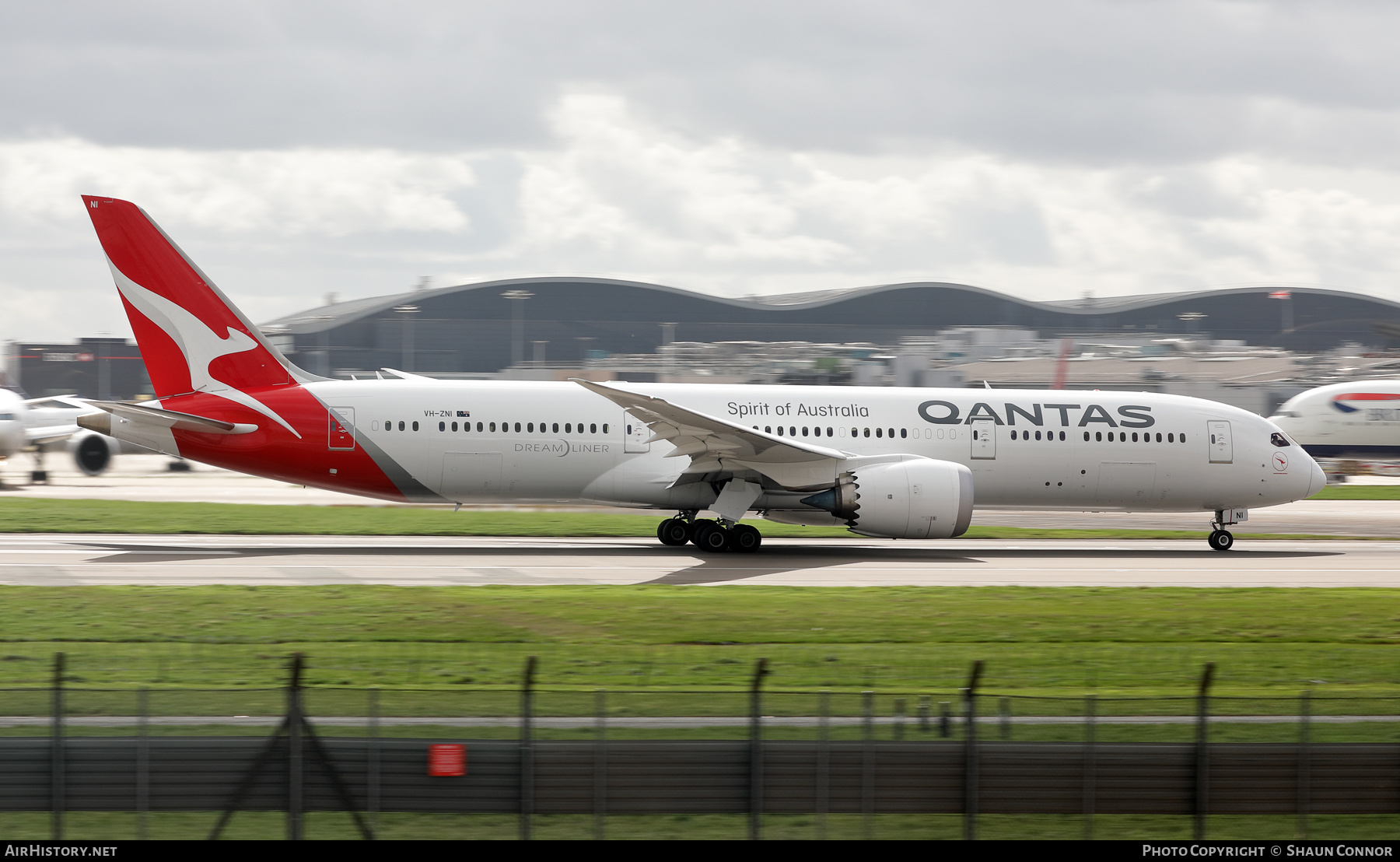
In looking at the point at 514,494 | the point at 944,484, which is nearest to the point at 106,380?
the point at 514,494

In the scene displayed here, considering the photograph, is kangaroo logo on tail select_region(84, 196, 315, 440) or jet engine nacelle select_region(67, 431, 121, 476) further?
jet engine nacelle select_region(67, 431, 121, 476)

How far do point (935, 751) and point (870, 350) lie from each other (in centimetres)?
10529

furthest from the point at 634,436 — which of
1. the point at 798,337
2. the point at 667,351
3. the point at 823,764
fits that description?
the point at 798,337

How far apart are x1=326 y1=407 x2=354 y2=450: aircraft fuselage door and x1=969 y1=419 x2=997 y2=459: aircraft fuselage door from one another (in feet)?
41.2

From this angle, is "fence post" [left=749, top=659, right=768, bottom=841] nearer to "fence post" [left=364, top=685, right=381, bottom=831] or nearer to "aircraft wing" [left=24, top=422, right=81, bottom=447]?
"fence post" [left=364, top=685, right=381, bottom=831]

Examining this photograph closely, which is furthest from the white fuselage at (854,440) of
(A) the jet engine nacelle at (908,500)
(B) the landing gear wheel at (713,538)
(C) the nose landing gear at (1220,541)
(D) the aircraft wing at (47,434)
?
(D) the aircraft wing at (47,434)

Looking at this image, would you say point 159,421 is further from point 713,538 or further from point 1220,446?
point 1220,446

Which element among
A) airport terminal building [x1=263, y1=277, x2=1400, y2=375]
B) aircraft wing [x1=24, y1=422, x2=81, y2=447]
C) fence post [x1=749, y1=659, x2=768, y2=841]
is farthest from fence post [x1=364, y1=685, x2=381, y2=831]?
airport terminal building [x1=263, y1=277, x2=1400, y2=375]

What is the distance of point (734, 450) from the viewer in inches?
889

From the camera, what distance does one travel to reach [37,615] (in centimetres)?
1453

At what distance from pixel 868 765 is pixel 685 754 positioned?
107 centimetres

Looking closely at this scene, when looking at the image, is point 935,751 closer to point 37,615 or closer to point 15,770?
point 15,770

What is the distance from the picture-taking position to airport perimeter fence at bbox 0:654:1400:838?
6672 millimetres

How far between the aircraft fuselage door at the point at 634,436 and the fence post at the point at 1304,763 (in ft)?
56.4
